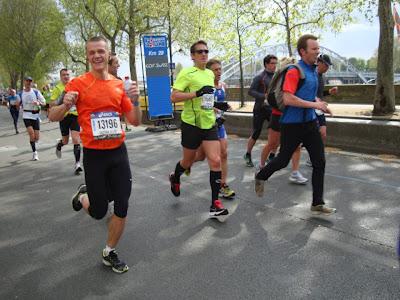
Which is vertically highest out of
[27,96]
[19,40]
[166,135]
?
[19,40]

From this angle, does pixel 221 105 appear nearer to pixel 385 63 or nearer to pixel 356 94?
pixel 385 63

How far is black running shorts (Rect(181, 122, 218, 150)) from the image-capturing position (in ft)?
15.9

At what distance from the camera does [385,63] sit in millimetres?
11594

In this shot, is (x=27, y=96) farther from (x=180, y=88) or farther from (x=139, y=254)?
(x=139, y=254)

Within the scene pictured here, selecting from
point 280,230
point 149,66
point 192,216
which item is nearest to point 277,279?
point 280,230

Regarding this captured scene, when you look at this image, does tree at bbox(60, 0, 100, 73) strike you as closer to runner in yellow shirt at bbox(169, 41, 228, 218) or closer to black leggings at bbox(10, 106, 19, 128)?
black leggings at bbox(10, 106, 19, 128)

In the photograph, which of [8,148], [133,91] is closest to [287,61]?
[133,91]

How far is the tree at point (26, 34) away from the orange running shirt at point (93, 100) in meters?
45.5

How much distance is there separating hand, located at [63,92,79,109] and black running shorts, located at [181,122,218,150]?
1.82 metres

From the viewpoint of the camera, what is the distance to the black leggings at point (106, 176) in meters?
3.46

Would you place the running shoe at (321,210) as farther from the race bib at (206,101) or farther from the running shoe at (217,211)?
the race bib at (206,101)

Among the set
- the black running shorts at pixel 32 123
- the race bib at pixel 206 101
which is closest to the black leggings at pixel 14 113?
the black running shorts at pixel 32 123

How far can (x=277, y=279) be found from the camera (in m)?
3.27

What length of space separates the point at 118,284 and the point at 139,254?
1.91ft
